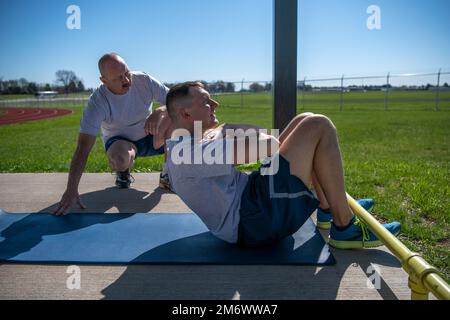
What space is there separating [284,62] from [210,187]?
1562mm

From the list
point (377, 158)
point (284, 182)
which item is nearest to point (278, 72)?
point (284, 182)

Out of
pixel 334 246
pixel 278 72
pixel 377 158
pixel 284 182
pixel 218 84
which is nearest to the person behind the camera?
pixel 284 182

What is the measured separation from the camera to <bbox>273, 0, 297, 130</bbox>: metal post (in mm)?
3262

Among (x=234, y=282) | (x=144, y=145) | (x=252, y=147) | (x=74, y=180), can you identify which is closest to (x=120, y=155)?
(x=144, y=145)

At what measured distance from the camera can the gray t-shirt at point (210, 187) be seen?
2158mm

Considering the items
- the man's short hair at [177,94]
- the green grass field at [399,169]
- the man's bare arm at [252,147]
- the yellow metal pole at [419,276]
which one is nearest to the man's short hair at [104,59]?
the man's short hair at [177,94]

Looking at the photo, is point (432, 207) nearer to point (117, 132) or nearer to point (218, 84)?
point (117, 132)

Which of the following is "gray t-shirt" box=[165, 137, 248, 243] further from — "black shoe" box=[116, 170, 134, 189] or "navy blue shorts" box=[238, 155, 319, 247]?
"black shoe" box=[116, 170, 134, 189]

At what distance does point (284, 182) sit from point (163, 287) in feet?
2.67

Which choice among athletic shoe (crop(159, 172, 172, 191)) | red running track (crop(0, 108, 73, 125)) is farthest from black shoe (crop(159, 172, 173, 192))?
red running track (crop(0, 108, 73, 125))

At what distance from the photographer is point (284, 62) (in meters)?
3.34

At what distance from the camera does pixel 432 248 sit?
260 centimetres

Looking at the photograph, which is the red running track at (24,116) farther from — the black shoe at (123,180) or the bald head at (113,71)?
the bald head at (113,71)
